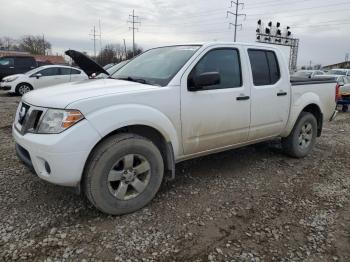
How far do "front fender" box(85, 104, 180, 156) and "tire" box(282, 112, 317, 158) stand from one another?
2.52 metres

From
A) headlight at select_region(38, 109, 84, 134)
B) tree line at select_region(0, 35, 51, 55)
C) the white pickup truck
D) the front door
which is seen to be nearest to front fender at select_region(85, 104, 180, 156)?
the white pickup truck

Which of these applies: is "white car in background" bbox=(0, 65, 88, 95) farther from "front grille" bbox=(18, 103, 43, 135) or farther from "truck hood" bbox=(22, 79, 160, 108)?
"front grille" bbox=(18, 103, 43, 135)

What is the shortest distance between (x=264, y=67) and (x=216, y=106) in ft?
4.09

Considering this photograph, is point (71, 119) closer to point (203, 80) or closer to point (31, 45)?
point (203, 80)

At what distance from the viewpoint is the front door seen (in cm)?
366

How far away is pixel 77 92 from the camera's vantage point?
316cm

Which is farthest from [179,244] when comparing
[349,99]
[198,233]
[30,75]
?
[30,75]

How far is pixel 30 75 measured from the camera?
45.9 feet

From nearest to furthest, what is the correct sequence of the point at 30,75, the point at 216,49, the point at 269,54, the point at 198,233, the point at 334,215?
the point at 198,233 < the point at 334,215 < the point at 216,49 < the point at 269,54 < the point at 30,75

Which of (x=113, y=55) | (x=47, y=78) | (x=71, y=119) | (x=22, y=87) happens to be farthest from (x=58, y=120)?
(x=113, y=55)

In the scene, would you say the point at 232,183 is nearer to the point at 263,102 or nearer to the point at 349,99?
the point at 263,102

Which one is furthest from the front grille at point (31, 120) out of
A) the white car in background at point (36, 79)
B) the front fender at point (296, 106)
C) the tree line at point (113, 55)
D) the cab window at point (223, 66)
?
the tree line at point (113, 55)

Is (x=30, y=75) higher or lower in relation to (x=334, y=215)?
higher

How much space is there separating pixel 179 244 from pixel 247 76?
7.92 feet
